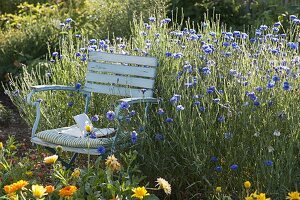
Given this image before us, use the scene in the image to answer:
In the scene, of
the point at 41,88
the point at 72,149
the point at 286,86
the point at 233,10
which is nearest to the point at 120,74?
the point at 41,88

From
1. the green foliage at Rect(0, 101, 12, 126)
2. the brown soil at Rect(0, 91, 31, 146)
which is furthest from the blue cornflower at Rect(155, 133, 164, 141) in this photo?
the green foliage at Rect(0, 101, 12, 126)

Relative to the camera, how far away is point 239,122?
11.5 feet

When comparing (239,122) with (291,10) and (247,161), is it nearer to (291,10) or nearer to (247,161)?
(247,161)

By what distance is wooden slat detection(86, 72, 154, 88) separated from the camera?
13.6ft

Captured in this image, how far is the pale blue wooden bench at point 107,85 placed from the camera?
12.3 feet

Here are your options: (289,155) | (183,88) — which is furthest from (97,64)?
(289,155)

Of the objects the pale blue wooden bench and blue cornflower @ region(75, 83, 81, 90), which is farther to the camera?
blue cornflower @ region(75, 83, 81, 90)

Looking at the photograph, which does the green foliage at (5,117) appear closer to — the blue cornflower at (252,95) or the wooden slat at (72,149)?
the wooden slat at (72,149)

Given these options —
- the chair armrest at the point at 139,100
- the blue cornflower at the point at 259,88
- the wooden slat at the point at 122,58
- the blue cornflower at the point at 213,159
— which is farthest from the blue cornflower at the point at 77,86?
the blue cornflower at the point at 259,88

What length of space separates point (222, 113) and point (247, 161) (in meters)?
0.33

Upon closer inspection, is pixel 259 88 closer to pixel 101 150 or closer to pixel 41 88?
pixel 101 150

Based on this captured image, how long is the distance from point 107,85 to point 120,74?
0.13 m

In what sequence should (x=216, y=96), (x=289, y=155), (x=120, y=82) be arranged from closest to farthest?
1. (x=289, y=155)
2. (x=216, y=96)
3. (x=120, y=82)

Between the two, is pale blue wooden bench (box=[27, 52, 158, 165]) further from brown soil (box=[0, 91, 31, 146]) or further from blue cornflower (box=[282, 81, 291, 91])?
brown soil (box=[0, 91, 31, 146])
